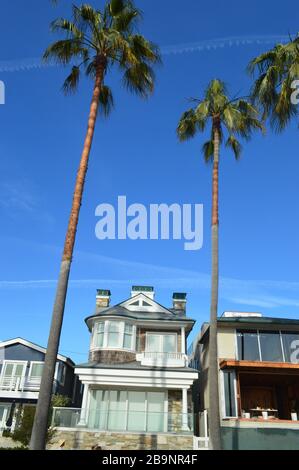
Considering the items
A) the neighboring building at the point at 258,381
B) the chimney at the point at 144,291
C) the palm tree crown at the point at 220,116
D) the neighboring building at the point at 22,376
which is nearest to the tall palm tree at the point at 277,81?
the palm tree crown at the point at 220,116

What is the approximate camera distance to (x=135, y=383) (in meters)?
22.7

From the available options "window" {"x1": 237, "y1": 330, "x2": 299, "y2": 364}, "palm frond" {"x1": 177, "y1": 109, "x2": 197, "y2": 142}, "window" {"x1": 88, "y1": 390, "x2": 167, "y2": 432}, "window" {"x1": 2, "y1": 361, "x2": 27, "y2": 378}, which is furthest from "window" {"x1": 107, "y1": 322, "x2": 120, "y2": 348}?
"palm frond" {"x1": 177, "y1": 109, "x2": 197, "y2": 142}

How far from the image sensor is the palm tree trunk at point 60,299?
1022cm

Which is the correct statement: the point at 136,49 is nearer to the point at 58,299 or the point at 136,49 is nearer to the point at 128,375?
the point at 58,299

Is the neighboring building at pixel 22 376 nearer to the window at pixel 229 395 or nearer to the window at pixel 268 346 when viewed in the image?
the window at pixel 229 395

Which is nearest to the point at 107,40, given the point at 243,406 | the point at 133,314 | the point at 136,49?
the point at 136,49

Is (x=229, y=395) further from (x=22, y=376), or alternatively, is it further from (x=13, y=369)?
(x=13, y=369)

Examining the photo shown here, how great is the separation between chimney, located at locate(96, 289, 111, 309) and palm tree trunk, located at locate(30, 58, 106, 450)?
731 inches

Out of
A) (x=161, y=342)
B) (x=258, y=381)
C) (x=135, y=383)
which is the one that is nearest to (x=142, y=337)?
(x=161, y=342)

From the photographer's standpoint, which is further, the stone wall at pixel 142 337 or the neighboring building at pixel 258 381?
the stone wall at pixel 142 337

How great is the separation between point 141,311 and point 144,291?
339 centimetres

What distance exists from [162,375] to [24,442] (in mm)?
8350

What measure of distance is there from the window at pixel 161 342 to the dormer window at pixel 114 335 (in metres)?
1.33

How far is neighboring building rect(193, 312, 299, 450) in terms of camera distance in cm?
1831
